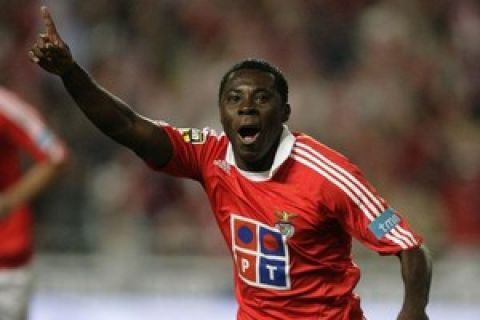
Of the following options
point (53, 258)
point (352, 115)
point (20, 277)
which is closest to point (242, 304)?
point (20, 277)

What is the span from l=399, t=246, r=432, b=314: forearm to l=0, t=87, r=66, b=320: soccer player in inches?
101

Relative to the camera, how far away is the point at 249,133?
460cm

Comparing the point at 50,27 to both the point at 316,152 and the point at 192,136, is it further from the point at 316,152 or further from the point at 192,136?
the point at 316,152

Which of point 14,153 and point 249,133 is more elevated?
point 14,153

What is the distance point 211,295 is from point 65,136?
7.01 ft

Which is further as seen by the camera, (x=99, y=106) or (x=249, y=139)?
(x=99, y=106)

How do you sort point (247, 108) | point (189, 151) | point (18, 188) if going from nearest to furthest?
point (247, 108) → point (189, 151) → point (18, 188)

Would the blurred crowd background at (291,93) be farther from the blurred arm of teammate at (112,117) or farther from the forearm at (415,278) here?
the forearm at (415,278)

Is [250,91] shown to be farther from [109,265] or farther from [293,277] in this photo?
[109,265]

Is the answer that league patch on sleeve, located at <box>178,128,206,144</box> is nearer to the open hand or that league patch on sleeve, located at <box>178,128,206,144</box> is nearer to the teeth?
the teeth

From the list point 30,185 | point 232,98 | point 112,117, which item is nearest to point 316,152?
point 232,98

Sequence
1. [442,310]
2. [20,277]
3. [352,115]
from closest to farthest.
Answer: [20,277] < [442,310] < [352,115]

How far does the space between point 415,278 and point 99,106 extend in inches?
50.6

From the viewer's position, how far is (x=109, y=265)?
344 inches
